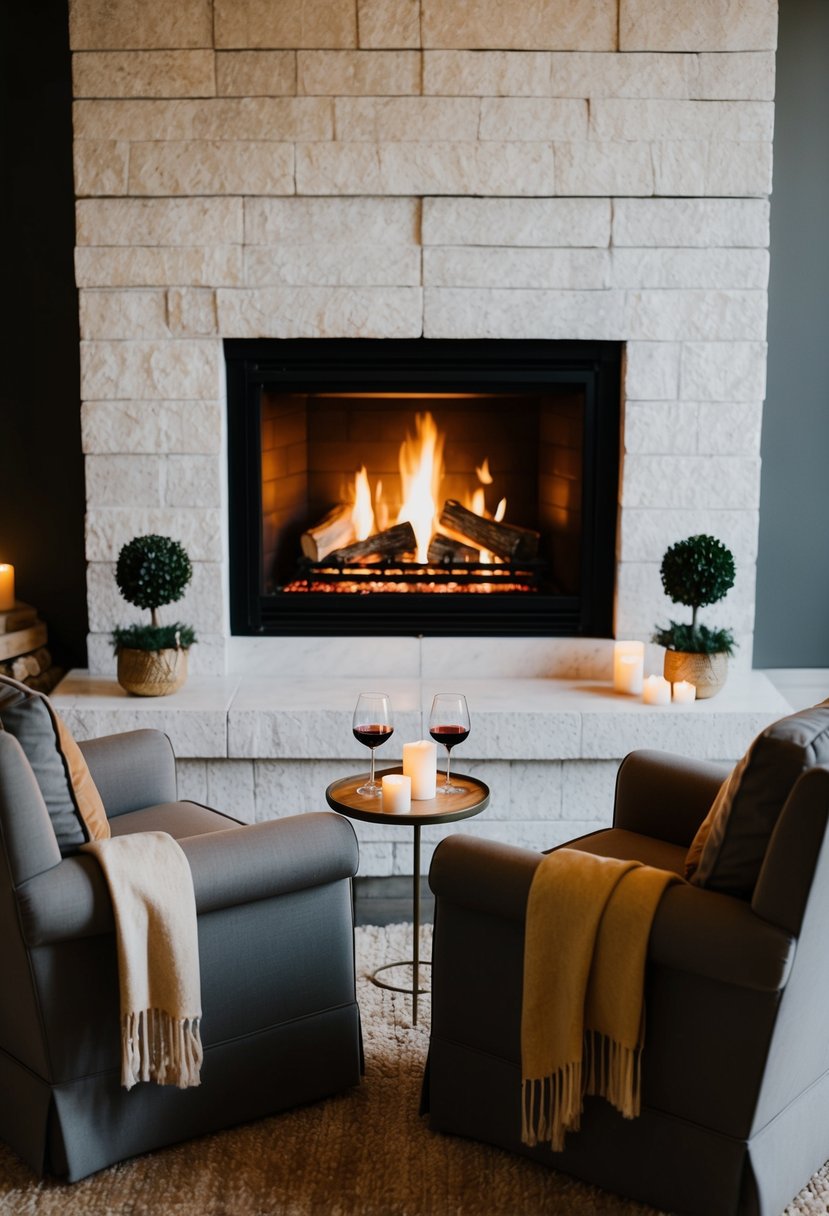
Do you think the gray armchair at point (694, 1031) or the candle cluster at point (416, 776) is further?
the candle cluster at point (416, 776)

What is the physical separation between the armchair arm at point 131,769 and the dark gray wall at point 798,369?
6.51 ft

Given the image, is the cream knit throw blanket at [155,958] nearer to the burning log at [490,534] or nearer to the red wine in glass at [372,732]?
the red wine in glass at [372,732]

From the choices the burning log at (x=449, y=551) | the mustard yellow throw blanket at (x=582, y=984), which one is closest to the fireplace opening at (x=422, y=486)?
the burning log at (x=449, y=551)

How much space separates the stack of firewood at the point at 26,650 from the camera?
3.75 metres

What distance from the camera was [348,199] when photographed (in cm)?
366

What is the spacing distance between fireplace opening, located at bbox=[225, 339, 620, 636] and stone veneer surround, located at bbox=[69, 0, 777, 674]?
3.9 inches

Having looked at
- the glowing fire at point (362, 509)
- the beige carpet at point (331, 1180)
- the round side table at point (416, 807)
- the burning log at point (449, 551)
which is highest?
the glowing fire at point (362, 509)

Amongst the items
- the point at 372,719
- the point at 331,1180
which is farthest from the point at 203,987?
the point at 372,719

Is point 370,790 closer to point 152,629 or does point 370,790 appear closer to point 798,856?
point 798,856

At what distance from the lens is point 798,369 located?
3.90m

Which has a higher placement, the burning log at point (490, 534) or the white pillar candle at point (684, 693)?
the burning log at point (490, 534)

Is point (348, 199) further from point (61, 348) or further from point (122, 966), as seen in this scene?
point (122, 966)

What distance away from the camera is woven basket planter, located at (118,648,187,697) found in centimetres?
361

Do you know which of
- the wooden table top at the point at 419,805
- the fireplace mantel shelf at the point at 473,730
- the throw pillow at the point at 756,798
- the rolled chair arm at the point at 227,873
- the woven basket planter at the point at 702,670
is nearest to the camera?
the throw pillow at the point at 756,798
